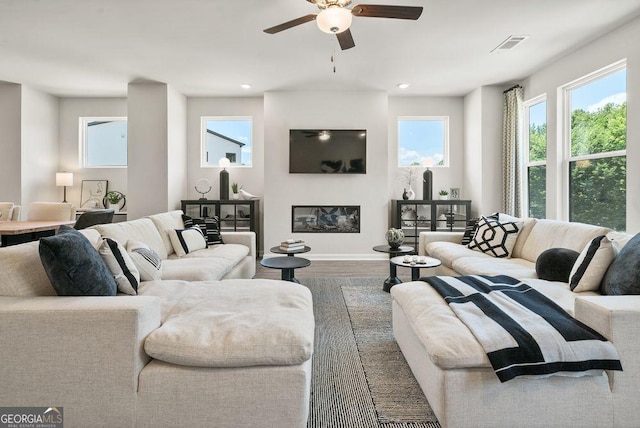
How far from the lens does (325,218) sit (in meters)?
5.84

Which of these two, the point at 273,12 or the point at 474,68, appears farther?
the point at 474,68

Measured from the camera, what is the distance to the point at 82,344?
146cm

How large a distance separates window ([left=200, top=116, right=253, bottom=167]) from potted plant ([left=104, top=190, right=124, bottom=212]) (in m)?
1.46

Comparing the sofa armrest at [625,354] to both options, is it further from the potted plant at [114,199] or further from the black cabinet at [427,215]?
the potted plant at [114,199]

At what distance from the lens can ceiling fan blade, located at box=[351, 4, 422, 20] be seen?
251 centimetres

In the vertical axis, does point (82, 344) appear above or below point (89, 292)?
below

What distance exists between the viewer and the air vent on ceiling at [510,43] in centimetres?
372

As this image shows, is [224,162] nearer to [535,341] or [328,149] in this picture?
[328,149]

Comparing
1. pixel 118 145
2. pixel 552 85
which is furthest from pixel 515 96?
pixel 118 145

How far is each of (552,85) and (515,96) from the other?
69 cm

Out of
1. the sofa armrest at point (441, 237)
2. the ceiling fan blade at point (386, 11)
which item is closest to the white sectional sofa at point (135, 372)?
the ceiling fan blade at point (386, 11)

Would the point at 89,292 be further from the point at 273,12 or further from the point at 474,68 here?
the point at 474,68

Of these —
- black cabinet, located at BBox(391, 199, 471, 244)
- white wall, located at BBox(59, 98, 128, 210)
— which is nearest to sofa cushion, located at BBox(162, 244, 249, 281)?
black cabinet, located at BBox(391, 199, 471, 244)

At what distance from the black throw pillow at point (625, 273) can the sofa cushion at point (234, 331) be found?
1.71m
